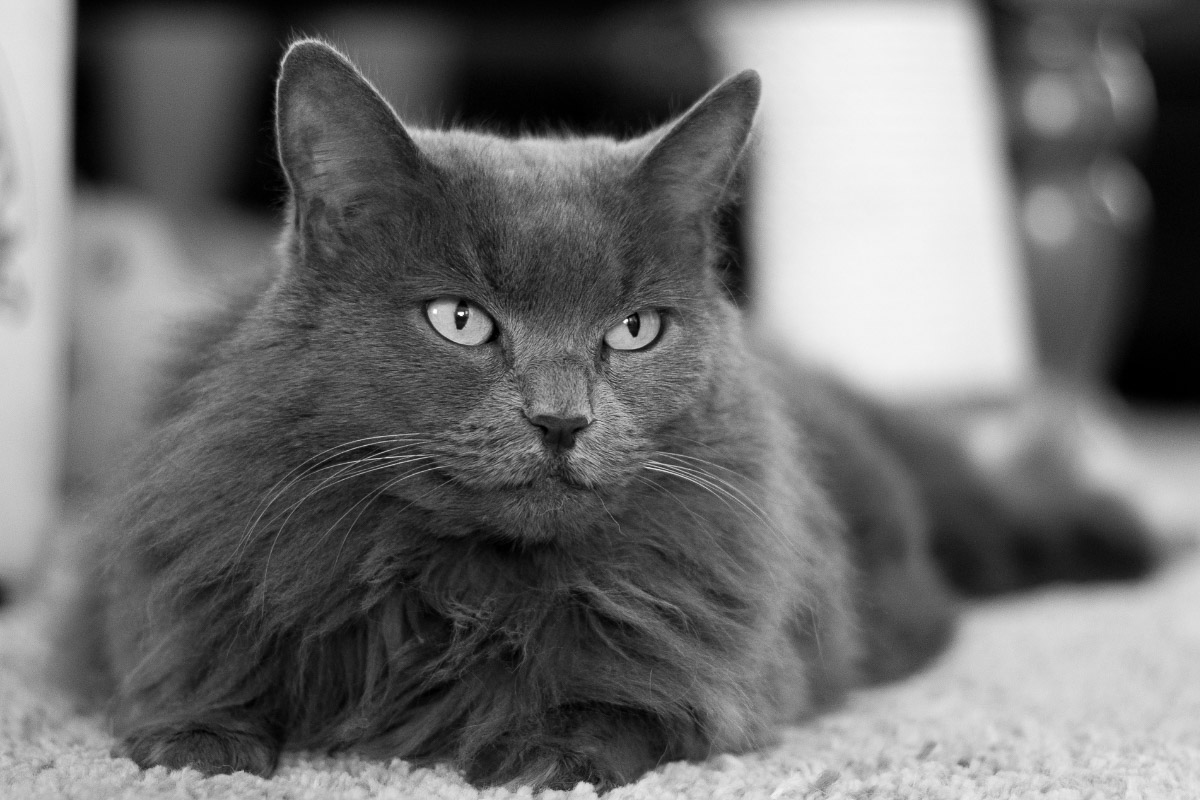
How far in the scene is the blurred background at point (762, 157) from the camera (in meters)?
2.30

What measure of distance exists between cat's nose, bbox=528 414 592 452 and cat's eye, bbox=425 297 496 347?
4.5 inches

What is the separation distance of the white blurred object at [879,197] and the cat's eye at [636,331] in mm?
2144

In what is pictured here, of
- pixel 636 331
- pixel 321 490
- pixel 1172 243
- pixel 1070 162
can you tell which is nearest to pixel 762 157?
pixel 636 331

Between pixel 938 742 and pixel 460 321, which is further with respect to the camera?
pixel 938 742

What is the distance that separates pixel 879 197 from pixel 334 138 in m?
2.55

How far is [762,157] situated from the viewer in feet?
7.64

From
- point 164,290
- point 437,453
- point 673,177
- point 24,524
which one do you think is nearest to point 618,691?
point 437,453

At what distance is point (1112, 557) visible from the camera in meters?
2.23

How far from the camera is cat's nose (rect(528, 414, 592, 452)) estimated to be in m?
1.09

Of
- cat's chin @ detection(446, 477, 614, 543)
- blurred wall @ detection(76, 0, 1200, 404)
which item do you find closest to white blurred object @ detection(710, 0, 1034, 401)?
blurred wall @ detection(76, 0, 1200, 404)

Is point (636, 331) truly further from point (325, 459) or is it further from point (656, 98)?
point (656, 98)

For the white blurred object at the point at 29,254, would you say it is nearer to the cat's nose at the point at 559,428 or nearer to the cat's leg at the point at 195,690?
the cat's leg at the point at 195,690

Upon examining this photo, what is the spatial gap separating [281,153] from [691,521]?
58 cm

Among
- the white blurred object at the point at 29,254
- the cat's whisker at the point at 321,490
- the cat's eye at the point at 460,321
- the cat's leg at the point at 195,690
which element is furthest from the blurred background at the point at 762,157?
the cat's eye at the point at 460,321
